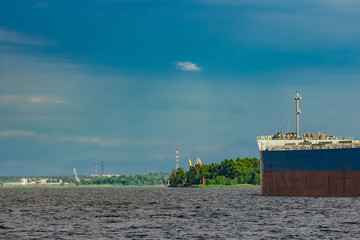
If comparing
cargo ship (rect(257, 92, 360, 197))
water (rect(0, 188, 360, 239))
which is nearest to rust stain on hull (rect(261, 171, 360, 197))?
cargo ship (rect(257, 92, 360, 197))

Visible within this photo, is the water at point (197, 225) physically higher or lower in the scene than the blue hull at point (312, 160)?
lower

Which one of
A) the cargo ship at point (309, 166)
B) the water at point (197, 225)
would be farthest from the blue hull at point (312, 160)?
the water at point (197, 225)

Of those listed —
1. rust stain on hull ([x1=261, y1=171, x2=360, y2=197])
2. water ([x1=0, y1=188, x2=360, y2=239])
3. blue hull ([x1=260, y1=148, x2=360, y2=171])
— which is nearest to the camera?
water ([x1=0, y1=188, x2=360, y2=239])

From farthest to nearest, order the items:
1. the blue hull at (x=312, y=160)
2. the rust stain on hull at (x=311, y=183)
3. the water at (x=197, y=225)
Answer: the rust stain on hull at (x=311, y=183), the blue hull at (x=312, y=160), the water at (x=197, y=225)

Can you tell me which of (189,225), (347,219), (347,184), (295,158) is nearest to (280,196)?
(295,158)

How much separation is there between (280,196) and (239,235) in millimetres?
55372

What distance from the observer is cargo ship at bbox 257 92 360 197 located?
88375mm

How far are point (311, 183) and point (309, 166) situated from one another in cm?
269

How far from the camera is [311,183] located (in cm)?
9425

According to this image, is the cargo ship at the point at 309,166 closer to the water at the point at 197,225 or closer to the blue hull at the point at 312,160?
the blue hull at the point at 312,160

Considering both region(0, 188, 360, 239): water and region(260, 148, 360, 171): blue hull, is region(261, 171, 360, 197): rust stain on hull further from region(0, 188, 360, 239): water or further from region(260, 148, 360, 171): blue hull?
region(0, 188, 360, 239): water

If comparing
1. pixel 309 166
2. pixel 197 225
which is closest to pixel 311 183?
pixel 309 166

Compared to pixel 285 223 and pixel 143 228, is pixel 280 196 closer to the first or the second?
pixel 285 223

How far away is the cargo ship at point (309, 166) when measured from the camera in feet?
290
